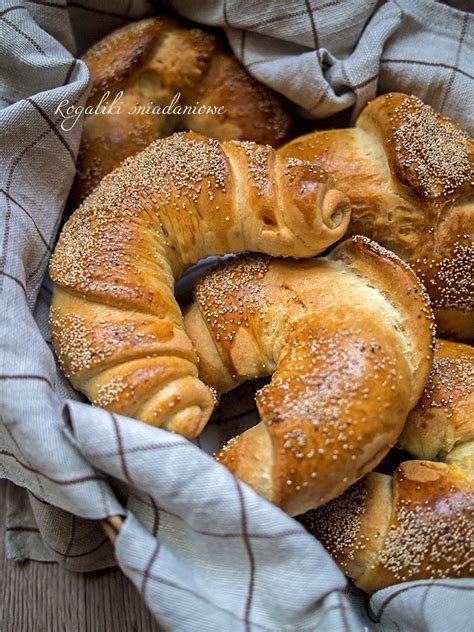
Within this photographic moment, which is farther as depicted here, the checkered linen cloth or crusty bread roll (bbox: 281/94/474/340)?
crusty bread roll (bbox: 281/94/474/340)

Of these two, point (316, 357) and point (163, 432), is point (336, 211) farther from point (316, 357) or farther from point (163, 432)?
point (163, 432)

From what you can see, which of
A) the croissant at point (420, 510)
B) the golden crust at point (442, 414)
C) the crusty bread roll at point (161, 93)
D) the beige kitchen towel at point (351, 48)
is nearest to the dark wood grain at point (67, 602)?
the croissant at point (420, 510)

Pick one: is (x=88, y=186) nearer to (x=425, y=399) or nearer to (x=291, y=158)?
(x=291, y=158)

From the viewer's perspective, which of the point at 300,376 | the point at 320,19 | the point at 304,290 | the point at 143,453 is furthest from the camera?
the point at 320,19

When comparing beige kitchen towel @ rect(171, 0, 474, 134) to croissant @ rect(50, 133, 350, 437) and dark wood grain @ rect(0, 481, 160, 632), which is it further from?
dark wood grain @ rect(0, 481, 160, 632)

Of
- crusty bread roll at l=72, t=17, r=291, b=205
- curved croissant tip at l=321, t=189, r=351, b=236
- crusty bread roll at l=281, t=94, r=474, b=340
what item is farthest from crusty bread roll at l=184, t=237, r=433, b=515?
crusty bread roll at l=72, t=17, r=291, b=205

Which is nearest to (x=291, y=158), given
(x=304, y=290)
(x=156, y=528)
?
(x=304, y=290)

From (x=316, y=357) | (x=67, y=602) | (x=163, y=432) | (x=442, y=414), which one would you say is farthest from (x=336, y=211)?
(x=67, y=602)

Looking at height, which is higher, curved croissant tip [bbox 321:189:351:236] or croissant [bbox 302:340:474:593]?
curved croissant tip [bbox 321:189:351:236]
